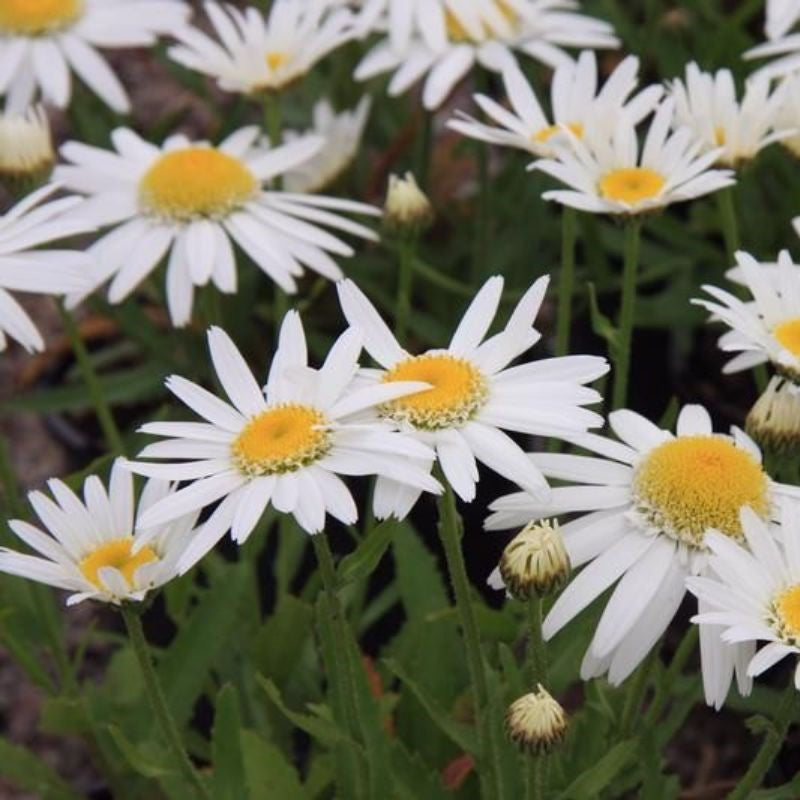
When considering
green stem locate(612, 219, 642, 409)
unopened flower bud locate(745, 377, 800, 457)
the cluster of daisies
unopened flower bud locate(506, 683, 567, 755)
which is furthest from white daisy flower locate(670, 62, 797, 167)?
unopened flower bud locate(506, 683, 567, 755)

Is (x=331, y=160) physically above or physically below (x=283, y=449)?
below

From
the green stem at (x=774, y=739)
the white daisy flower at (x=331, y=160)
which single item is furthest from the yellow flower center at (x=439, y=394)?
the white daisy flower at (x=331, y=160)

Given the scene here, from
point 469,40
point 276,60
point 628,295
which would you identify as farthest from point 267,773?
point 469,40

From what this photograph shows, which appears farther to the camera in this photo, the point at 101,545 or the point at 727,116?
the point at 727,116

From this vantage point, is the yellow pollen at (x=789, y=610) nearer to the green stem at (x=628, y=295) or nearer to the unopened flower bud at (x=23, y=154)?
the green stem at (x=628, y=295)

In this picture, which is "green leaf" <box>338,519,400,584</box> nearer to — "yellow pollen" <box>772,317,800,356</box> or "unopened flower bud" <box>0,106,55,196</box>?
"yellow pollen" <box>772,317,800,356</box>

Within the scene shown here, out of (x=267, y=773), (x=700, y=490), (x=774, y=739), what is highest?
(x=700, y=490)

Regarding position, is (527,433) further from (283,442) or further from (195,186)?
(195,186)
